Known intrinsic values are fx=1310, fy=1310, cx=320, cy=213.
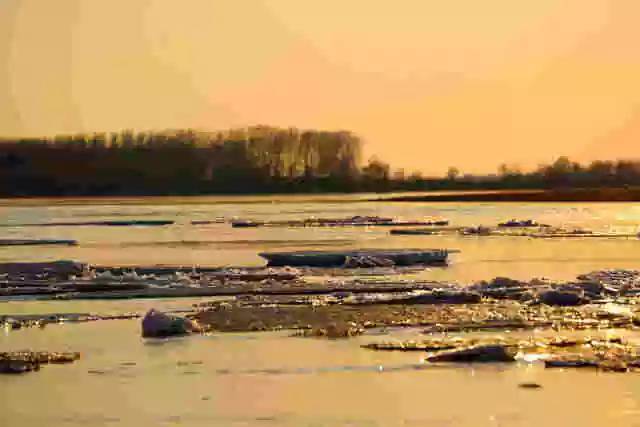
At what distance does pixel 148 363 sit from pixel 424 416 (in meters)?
3.55

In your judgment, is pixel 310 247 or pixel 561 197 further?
pixel 561 197

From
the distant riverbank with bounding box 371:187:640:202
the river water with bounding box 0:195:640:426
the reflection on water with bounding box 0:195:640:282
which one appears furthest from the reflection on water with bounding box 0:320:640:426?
the distant riverbank with bounding box 371:187:640:202

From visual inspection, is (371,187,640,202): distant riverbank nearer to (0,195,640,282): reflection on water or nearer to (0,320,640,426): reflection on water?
(0,195,640,282): reflection on water

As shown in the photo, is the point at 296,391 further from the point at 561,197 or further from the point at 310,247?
the point at 561,197

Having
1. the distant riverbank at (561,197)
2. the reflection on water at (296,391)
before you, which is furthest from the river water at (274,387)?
the distant riverbank at (561,197)

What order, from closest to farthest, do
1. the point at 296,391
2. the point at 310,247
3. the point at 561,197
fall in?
1. the point at 296,391
2. the point at 310,247
3. the point at 561,197

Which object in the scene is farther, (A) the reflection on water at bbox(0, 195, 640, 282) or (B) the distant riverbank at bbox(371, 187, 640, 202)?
(B) the distant riverbank at bbox(371, 187, 640, 202)

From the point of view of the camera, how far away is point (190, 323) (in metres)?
15.8

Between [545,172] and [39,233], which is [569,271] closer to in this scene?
[39,233]

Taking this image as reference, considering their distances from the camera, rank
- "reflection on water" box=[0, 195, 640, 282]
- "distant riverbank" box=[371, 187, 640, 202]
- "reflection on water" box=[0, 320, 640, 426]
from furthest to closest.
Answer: "distant riverbank" box=[371, 187, 640, 202]
"reflection on water" box=[0, 195, 640, 282]
"reflection on water" box=[0, 320, 640, 426]

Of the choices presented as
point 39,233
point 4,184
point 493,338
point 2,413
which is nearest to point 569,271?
point 493,338

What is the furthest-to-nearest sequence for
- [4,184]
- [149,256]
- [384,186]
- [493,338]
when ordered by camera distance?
[384,186] → [4,184] → [149,256] → [493,338]

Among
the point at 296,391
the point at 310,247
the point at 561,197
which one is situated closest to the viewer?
the point at 296,391

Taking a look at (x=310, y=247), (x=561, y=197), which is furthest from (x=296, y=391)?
(x=561, y=197)
